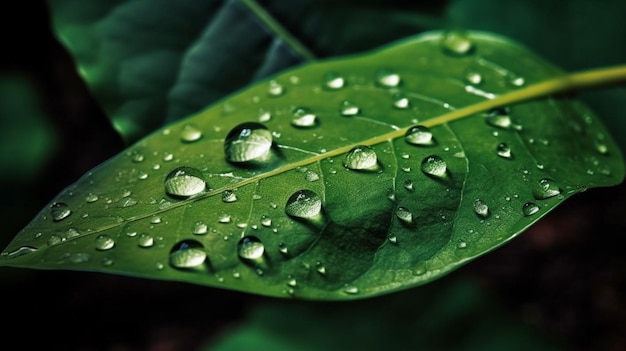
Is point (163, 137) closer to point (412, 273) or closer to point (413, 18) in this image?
point (412, 273)

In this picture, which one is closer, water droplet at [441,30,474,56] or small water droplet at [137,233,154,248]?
small water droplet at [137,233,154,248]

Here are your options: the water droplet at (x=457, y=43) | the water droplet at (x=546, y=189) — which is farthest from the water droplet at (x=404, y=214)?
the water droplet at (x=457, y=43)

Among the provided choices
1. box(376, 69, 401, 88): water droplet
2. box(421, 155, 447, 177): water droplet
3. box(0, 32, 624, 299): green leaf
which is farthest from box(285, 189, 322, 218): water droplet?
box(376, 69, 401, 88): water droplet

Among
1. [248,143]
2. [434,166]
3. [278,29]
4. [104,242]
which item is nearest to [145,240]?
[104,242]

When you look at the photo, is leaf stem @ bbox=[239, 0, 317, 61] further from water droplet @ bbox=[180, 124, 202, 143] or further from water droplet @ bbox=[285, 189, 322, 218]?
water droplet @ bbox=[285, 189, 322, 218]

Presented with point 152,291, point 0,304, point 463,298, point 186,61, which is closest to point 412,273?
point 186,61

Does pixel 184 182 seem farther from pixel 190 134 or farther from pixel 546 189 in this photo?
pixel 546 189

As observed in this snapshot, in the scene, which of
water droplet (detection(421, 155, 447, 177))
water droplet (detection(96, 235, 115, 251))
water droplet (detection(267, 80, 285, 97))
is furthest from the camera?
water droplet (detection(267, 80, 285, 97))
